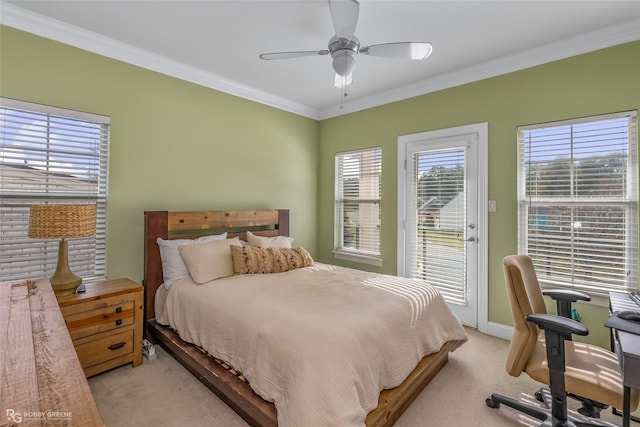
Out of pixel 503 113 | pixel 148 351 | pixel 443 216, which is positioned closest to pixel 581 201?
pixel 503 113

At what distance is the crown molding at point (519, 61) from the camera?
2.43 m

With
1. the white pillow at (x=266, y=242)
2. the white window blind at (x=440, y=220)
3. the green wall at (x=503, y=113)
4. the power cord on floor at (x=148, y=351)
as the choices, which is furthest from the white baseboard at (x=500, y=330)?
the power cord on floor at (x=148, y=351)

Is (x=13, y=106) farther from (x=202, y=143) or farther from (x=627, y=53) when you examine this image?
(x=627, y=53)

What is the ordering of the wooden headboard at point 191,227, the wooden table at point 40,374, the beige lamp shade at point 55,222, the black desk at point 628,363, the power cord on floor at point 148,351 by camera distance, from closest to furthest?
the wooden table at point 40,374
the black desk at point 628,363
the beige lamp shade at point 55,222
the power cord on floor at point 148,351
the wooden headboard at point 191,227

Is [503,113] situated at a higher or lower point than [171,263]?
higher

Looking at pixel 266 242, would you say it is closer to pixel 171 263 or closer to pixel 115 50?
pixel 171 263

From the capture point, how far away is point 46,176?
2451mm

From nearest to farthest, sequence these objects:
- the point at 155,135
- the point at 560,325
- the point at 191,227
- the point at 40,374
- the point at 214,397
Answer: the point at 40,374 < the point at 560,325 < the point at 214,397 < the point at 155,135 < the point at 191,227

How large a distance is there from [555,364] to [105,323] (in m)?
2.90

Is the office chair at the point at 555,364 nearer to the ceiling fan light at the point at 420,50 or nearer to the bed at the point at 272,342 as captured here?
the bed at the point at 272,342

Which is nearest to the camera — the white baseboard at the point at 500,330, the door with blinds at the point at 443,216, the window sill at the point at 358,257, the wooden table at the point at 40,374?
the wooden table at the point at 40,374

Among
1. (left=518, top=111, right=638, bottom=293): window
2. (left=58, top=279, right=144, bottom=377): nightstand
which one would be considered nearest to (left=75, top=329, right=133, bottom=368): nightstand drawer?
(left=58, top=279, right=144, bottom=377): nightstand

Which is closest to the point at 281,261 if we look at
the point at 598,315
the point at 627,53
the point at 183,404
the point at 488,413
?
the point at 183,404

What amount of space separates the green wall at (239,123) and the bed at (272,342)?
35cm
